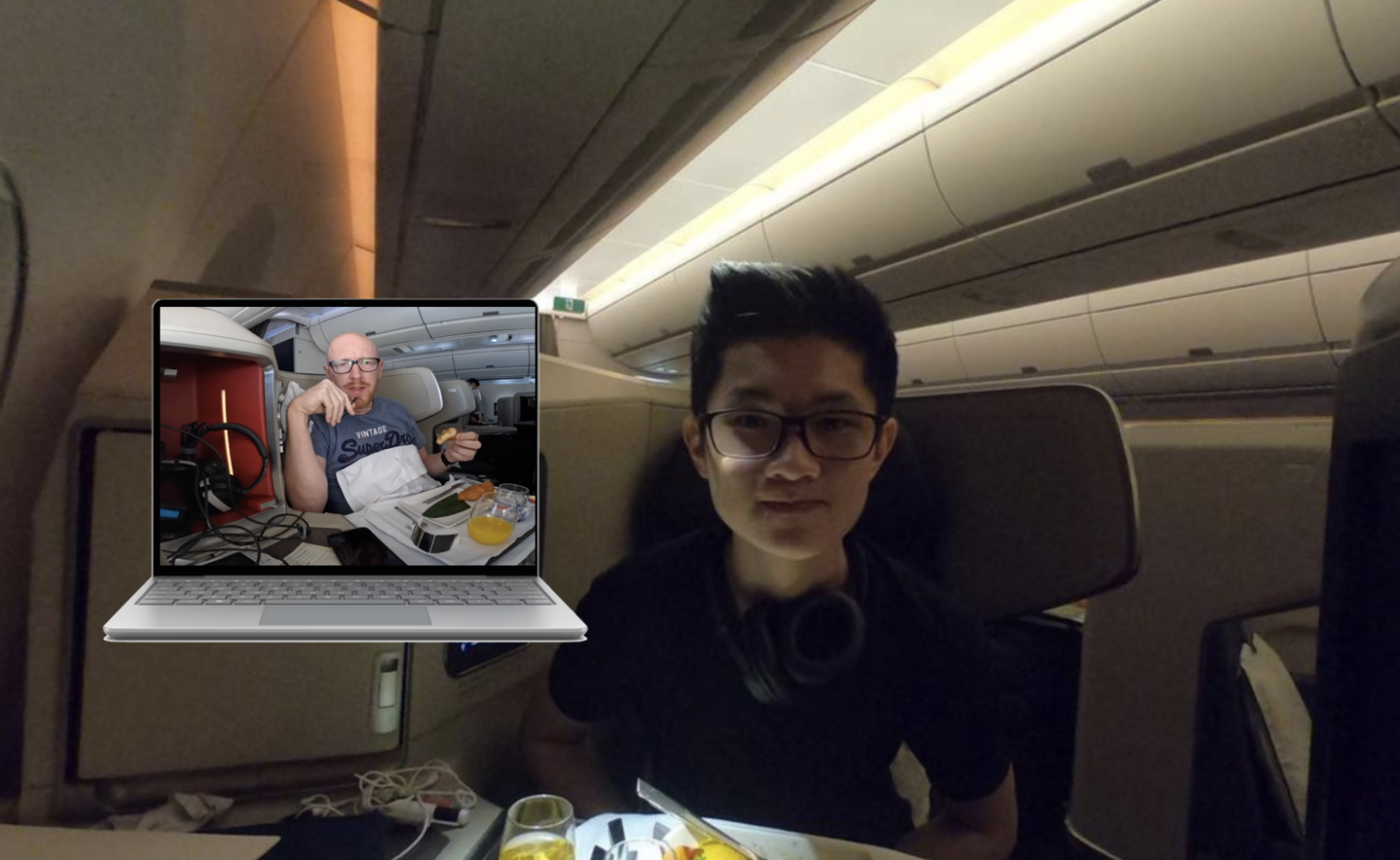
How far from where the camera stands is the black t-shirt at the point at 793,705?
3.97 ft

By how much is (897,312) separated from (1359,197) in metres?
0.55

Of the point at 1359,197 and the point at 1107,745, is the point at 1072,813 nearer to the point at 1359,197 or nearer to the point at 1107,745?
the point at 1107,745

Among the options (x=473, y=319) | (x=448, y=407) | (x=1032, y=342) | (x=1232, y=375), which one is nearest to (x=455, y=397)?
(x=448, y=407)

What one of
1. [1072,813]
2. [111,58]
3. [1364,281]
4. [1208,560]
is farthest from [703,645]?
[111,58]

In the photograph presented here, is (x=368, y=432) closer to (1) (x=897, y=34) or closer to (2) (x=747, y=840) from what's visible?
(2) (x=747, y=840)

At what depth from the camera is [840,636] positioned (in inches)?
48.9

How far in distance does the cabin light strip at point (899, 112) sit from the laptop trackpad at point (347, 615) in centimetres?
64

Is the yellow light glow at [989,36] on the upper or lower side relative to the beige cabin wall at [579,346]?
upper

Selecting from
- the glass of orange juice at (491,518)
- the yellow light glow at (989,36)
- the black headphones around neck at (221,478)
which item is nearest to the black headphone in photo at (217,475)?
the black headphones around neck at (221,478)

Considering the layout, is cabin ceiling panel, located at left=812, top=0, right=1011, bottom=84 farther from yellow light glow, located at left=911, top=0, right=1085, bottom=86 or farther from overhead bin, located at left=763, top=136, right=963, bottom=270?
overhead bin, located at left=763, top=136, right=963, bottom=270

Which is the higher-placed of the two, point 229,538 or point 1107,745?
point 229,538

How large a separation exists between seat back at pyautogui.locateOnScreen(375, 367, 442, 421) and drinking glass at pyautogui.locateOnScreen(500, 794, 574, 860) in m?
0.69

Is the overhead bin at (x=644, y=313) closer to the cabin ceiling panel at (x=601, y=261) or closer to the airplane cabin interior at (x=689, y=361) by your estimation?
the airplane cabin interior at (x=689, y=361)

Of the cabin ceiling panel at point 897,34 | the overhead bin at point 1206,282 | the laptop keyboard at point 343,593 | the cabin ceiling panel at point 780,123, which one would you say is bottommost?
the laptop keyboard at point 343,593
